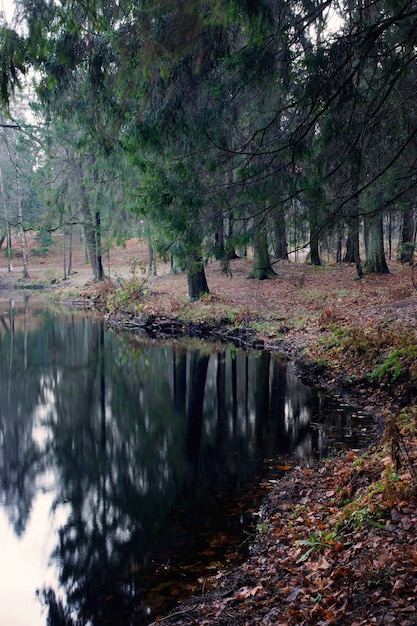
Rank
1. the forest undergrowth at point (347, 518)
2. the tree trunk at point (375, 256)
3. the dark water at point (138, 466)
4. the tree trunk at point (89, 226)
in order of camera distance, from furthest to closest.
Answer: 1. the tree trunk at point (89, 226)
2. the tree trunk at point (375, 256)
3. the dark water at point (138, 466)
4. the forest undergrowth at point (347, 518)

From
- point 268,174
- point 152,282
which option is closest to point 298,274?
point 152,282

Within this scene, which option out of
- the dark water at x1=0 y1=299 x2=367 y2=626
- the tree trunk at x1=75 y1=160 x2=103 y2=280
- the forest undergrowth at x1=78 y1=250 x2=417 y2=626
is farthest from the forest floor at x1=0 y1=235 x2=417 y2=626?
the tree trunk at x1=75 y1=160 x2=103 y2=280

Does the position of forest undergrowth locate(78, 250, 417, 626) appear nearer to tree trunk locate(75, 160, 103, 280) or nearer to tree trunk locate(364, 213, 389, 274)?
tree trunk locate(364, 213, 389, 274)

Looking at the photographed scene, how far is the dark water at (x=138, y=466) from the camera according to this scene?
577cm

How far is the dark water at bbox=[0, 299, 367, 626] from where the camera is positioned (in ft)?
18.9

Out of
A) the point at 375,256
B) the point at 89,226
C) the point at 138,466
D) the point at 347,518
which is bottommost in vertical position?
the point at 138,466

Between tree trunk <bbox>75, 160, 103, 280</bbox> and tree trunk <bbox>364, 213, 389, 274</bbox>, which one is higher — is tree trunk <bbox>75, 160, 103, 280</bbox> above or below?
above

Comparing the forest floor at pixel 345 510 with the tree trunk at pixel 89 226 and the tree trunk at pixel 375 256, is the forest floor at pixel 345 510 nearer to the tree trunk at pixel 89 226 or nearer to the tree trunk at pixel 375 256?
the tree trunk at pixel 375 256

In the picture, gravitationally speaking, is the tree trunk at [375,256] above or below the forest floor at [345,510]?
above

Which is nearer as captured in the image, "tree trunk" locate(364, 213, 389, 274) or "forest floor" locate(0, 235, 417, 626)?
"forest floor" locate(0, 235, 417, 626)

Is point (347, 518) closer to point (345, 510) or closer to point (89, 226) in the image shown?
point (345, 510)

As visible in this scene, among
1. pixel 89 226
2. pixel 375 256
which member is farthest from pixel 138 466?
pixel 89 226

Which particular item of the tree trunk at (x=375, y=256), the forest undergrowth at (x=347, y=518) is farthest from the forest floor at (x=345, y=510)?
the tree trunk at (x=375, y=256)

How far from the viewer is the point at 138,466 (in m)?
8.99
